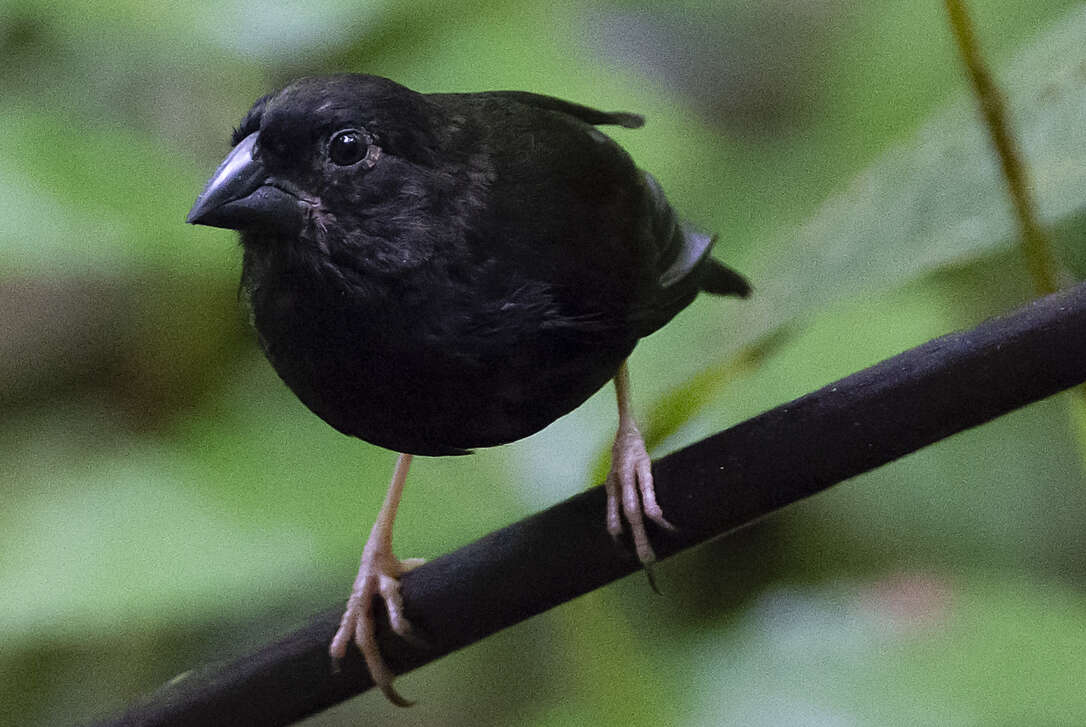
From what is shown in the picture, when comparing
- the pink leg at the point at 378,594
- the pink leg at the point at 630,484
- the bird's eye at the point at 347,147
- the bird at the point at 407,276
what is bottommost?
the pink leg at the point at 378,594

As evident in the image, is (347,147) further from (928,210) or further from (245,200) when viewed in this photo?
(928,210)

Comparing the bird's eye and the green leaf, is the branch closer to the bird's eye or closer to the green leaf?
the green leaf

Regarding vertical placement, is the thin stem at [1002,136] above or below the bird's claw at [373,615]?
above

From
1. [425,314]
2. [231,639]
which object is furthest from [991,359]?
[231,639]

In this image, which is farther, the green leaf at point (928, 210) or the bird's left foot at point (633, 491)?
the green leaf at point (928, 210)

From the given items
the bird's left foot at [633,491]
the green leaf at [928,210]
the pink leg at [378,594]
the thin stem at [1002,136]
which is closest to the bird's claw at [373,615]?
the pink leg at [378,594]

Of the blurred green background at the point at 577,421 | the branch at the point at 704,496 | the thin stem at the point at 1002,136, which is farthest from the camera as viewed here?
the blurred green background at the point at 577,421

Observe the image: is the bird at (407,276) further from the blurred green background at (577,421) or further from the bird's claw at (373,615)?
the blurred green background at (577,421)

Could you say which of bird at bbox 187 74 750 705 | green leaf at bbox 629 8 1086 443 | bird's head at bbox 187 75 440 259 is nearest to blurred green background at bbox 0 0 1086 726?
green leaf at bbox 629 8 1086 443

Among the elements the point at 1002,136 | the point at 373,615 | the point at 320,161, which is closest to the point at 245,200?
the point at 320,161
